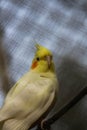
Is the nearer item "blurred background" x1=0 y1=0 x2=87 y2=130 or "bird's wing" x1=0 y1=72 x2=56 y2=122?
→ "bird's wing" x1=0 y1=72 x2=56 y2=122

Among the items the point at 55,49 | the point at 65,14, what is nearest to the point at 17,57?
the point at 55,49

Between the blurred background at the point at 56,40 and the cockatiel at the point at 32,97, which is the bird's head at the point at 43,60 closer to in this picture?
the cockatiel at the point at 32,97

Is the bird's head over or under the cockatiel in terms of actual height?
over

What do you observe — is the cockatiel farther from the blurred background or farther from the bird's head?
the blurred background

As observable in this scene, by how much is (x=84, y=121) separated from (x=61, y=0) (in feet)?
1.77

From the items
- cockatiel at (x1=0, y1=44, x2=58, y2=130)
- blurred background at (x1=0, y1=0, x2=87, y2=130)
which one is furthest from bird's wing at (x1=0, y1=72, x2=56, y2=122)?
blurred background at (x1=0, y1=0, x2=87, y2=130)

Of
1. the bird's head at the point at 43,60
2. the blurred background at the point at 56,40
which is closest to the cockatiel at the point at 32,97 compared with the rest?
the bird's head at the point at 43,60

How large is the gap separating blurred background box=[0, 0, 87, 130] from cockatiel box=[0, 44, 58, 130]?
21 cm

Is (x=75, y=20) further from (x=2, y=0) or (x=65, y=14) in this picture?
(x=2, y=0)

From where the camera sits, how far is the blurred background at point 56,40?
1147 mm

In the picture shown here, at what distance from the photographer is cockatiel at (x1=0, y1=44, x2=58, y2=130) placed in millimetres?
850

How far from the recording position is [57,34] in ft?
4.30

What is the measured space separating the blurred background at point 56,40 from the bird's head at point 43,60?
202 millimetres

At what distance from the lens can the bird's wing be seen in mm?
857
